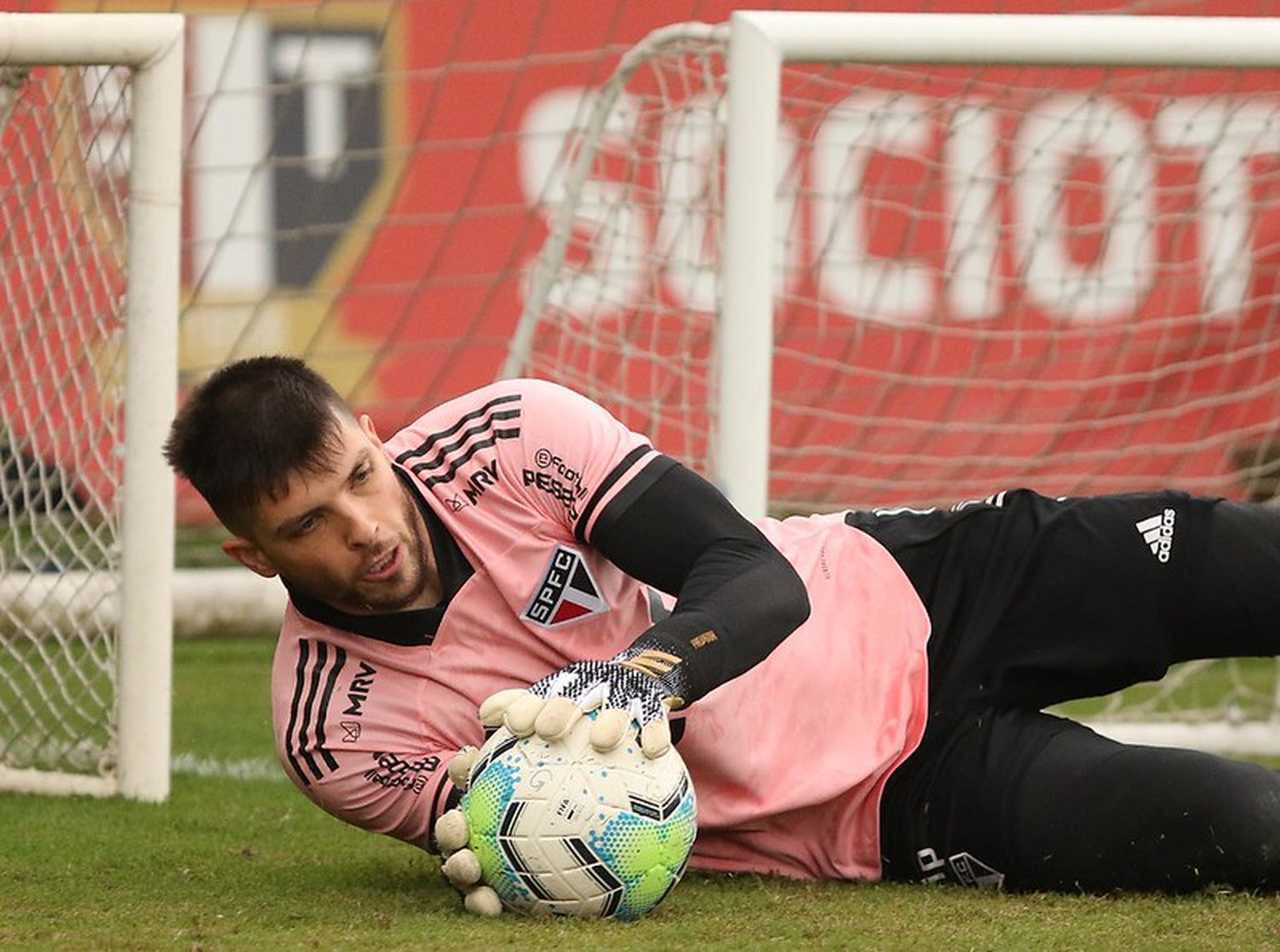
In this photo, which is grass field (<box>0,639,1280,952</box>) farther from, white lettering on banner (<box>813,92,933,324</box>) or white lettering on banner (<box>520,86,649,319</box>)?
white lettering on banner (<box>813,92,933,324</box>)

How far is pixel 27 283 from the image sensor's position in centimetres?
456

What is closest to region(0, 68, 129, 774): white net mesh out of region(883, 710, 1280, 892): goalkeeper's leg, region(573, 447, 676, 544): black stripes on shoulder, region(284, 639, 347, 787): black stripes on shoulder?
region(284, 639, 347, 787): black stripes on shoulder

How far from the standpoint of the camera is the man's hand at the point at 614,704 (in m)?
2.81

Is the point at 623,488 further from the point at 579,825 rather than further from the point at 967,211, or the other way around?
the point at 967,211

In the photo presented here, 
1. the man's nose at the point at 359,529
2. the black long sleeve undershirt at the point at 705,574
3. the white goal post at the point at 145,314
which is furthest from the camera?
the white goal post at the point at 145,314

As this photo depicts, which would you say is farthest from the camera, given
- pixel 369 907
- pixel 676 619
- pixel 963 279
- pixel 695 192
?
pixel 963 279

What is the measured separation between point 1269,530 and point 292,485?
1.50m

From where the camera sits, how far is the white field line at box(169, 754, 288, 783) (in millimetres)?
4816

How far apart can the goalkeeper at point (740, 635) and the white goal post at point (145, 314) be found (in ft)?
3.35

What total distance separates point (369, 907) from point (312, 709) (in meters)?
0.30

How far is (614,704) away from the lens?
9.23ft

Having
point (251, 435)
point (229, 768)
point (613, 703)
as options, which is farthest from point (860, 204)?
point (613, 703)

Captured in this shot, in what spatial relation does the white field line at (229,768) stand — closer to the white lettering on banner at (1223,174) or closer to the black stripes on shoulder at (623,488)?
the black stripes on shoulder at (623,488)

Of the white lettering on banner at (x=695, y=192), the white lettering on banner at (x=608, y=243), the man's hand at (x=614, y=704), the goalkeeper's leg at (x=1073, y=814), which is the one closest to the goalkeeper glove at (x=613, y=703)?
Result: the man's hand at (x=614, y=704)
